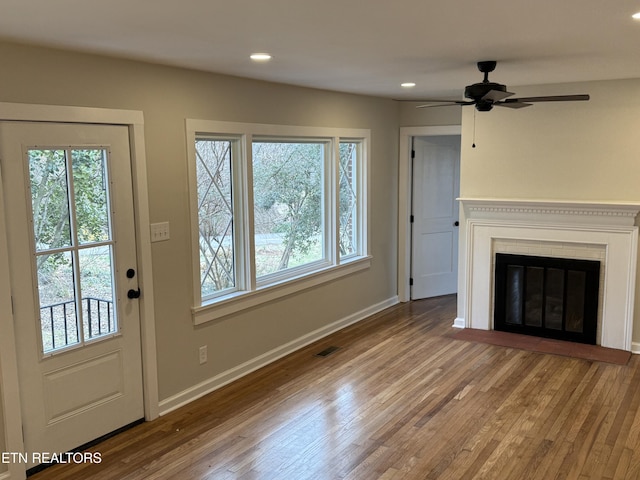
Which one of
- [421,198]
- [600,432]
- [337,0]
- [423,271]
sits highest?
[337,0]

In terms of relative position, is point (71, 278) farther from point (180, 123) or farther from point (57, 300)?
point (180, 123)

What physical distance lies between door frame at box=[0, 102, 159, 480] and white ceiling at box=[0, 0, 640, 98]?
34cm

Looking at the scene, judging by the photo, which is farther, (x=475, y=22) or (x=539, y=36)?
(x=539, y=36)

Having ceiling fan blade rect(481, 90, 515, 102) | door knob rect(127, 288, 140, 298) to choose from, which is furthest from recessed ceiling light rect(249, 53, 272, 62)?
door knob rect(127, 288, 140, 298)

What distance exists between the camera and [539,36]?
109 inches

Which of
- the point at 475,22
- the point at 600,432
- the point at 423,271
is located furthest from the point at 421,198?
the point at 475,22

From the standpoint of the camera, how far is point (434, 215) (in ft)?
21.7

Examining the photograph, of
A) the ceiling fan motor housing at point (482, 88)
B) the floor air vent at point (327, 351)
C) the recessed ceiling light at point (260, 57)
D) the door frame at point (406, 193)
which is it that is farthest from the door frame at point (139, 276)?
the door frame at point (406, 193)

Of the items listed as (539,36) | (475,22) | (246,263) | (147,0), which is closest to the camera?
(147,0)

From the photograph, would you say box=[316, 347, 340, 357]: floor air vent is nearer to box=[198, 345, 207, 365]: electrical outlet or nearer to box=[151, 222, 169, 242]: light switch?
box=[198, 345, 207, 365]: electrical outlet

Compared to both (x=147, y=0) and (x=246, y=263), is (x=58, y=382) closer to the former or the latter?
(x=246, y=263)

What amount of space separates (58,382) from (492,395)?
2.80 m

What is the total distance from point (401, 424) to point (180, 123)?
239 centimetres

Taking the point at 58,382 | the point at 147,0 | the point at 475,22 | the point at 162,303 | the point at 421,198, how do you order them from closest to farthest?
the point at 147,0, the point at 475,22, the point at 58,382, the point at 162,303, the point at 421,198
